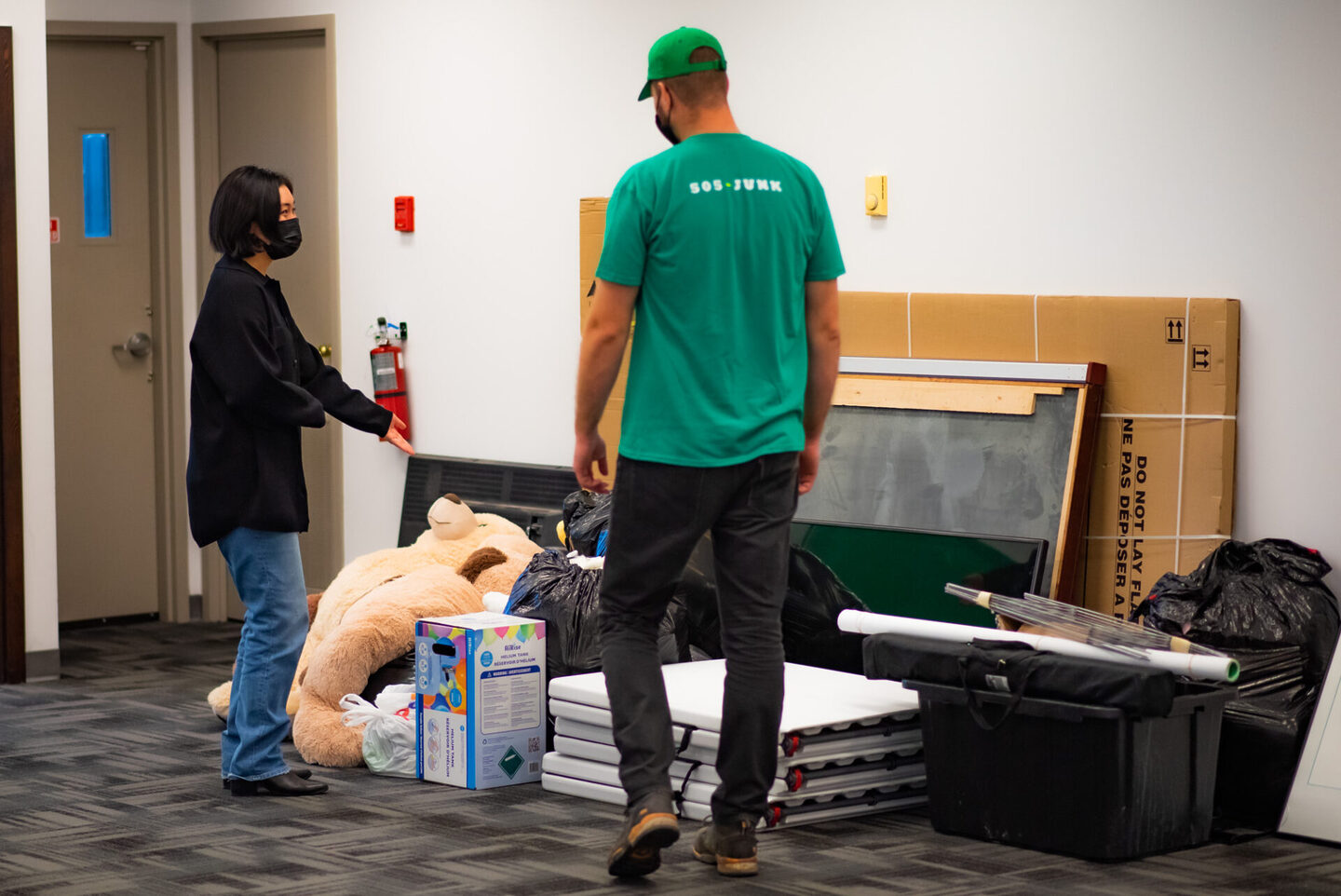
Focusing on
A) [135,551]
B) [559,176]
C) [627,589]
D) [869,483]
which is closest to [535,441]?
[559,176]

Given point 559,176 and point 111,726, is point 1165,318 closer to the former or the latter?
point 559,176

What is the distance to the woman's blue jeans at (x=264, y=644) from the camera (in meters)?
3.56

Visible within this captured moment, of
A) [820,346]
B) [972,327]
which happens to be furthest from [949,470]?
[820,346]

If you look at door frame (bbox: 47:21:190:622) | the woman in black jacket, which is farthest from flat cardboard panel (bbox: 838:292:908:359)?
door frame (bbox: 47:21:190:622)

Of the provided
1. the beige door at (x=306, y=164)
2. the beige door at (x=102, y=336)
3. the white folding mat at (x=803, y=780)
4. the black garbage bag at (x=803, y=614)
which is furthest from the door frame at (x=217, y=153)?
the white folding mat at (x=803, y=780)

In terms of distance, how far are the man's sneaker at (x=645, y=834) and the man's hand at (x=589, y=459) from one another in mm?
530

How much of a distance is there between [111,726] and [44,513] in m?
0.97

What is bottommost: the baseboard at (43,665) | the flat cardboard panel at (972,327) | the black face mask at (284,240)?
the baseboard at (43,665)

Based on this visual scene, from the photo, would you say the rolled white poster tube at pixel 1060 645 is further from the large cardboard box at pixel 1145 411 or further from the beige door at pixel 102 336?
the beige door at pixel 102 336

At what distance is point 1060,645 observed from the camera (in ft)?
10.8

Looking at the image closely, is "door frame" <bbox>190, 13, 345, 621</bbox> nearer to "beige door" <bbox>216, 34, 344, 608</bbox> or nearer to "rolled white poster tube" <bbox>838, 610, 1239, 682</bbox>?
"beige door" <bbox>216, 34, 344, 608</bbox>

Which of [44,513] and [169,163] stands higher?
[169,163]

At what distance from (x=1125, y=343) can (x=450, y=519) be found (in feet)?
6.34

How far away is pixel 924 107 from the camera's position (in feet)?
14.6
